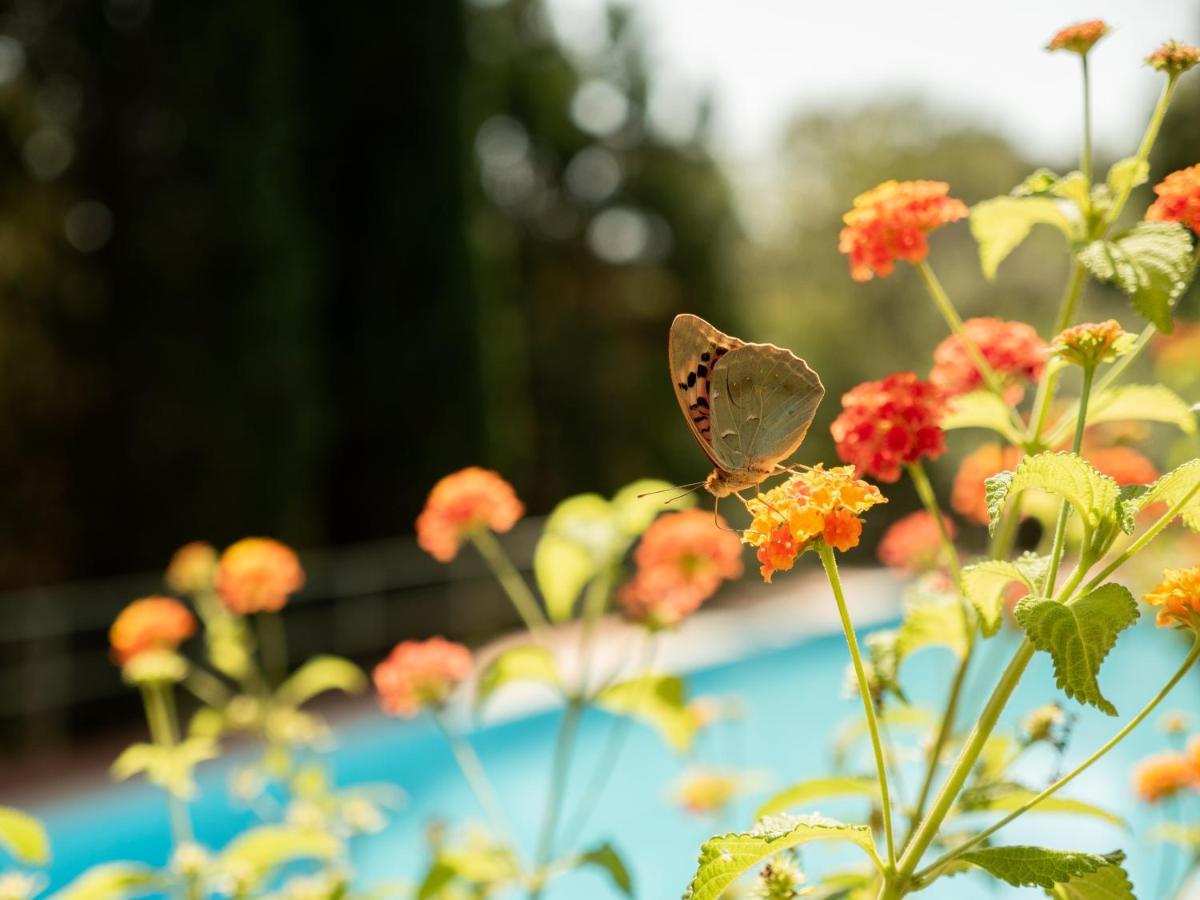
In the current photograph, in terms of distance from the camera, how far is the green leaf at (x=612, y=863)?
1166 millimetres

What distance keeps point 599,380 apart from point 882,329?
403 cm

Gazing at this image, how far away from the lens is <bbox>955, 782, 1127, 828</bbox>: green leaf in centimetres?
91

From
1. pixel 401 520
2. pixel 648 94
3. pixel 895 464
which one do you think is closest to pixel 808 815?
pixel 895 464

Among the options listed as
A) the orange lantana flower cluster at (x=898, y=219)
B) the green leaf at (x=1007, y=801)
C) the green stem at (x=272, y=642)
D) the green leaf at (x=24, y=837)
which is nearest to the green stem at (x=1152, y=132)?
the orange lantana flower cluster at (x=898, y=219)

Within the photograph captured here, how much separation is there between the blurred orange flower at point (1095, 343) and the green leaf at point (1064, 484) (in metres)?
0.12

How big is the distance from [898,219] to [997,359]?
22 cm

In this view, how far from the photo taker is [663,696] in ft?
4.51

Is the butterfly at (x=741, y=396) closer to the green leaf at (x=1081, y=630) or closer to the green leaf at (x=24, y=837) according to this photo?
the green leaf at (x=1081, y=630)

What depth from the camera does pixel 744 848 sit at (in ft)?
2.34

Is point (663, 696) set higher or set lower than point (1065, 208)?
lower

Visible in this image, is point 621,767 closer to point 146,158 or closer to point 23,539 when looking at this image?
point 23,539

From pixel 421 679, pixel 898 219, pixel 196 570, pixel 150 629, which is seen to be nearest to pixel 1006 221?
pixel 898 219

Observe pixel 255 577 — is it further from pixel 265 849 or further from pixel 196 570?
pixel 265 849

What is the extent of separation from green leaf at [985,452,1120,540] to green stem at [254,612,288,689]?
5.07 m
